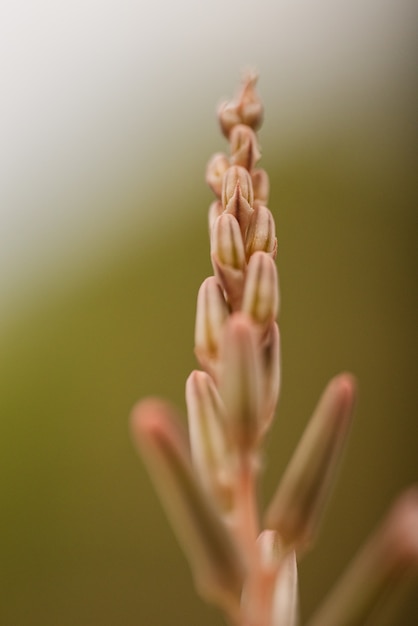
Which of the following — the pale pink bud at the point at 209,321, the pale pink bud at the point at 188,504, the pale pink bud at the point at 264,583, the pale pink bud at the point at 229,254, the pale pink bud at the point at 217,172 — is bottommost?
the pale pink bud at the point at 264,583

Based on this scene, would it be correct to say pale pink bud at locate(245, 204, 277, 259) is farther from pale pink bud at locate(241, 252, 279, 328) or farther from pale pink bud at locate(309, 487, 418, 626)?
pale pink bud at locate(309, 487, 418, 626)

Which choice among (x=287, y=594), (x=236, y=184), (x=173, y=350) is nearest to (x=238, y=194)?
(x=236, y=184)

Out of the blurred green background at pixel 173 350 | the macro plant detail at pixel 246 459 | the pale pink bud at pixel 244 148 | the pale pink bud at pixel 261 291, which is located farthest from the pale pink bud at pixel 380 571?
the blurred green background at pixel 173 350

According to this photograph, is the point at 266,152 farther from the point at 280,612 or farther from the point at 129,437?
the point at 280,612

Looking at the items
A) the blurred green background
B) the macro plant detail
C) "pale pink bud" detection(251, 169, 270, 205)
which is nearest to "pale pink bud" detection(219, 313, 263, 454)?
the macro plant detail

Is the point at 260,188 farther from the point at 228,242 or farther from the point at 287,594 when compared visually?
the point at 287,594

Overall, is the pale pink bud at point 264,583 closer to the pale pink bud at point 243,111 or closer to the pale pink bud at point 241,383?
the pale pink bud at point 241,383
